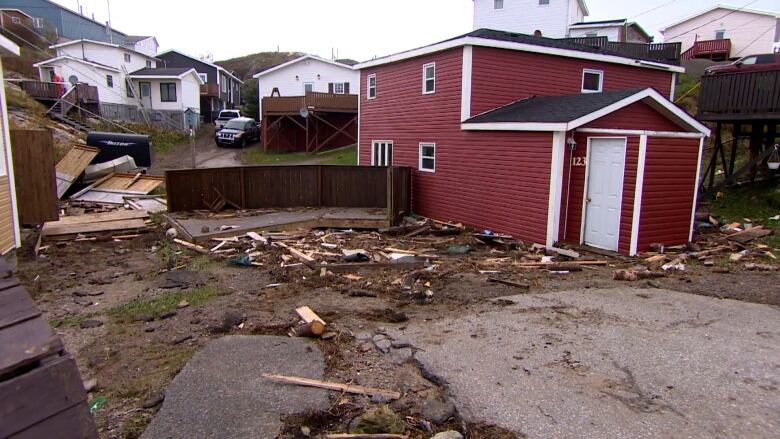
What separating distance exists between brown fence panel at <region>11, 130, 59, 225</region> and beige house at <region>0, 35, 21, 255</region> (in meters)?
1.07

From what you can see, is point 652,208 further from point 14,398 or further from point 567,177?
point 14,398

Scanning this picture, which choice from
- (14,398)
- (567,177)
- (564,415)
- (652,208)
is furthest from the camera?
(567,177)

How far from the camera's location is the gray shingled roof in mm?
11772

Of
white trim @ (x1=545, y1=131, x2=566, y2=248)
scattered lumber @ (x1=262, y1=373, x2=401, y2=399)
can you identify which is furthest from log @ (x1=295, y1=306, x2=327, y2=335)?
white trim @ (x1=545, y1=131, x2=566, y2=248)

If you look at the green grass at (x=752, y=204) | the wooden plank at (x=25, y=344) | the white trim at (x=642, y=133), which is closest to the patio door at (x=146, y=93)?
the white trim at (x=642, y=133)

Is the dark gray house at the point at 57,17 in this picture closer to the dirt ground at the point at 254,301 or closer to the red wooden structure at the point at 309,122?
the red wooden structure at the point at 309,122

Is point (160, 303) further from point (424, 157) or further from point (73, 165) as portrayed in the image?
point (73, 165)

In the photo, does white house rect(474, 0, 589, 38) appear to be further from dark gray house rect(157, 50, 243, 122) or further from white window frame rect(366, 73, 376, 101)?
dark gray house rect(157, 50, 243, 122)

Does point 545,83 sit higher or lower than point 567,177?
higher

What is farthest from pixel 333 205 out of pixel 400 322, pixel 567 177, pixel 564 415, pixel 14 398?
pixel 14 398

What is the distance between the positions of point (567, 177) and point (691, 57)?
35.8m

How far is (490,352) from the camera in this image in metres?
5.52

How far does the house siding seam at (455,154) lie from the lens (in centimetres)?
1262

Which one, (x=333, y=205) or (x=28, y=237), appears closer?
(x=28, y=237)
